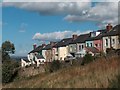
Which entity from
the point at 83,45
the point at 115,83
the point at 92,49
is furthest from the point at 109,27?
the point at 115,83

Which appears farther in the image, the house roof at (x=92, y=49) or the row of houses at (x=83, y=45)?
the house roof at (x=92, y=49)

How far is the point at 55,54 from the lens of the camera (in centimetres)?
9138

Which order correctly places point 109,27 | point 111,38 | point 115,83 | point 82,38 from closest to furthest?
point 115,83
point 111,38
point 109,27
point 82,38

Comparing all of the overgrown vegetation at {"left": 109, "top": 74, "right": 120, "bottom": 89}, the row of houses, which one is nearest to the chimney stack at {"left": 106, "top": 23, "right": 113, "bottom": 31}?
the row of houses

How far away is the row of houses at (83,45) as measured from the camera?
206 feet

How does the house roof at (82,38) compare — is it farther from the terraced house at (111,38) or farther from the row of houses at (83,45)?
the terraced house at (111,38)

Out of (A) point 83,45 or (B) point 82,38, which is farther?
(B) point 82,38

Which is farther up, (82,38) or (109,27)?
(109,27)

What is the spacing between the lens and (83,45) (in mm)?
76312

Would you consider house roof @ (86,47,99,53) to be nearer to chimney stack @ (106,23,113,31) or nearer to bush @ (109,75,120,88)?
chimney stack @ (106,23,113,31)

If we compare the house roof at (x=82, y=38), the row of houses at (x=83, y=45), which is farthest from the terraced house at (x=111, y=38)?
the house roof at (x=82, y=38)

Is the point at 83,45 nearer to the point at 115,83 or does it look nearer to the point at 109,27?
the point at 109,27

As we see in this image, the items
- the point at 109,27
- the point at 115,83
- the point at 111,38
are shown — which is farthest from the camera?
the point at 109,27

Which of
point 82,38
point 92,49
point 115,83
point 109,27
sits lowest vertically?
point 92,49
